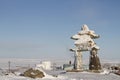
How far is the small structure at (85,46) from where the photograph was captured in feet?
133

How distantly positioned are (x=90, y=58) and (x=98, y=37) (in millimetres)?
3403

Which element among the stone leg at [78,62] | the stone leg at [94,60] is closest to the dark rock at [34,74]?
the stone leg at [78,62]

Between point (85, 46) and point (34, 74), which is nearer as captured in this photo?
point (34, 74)

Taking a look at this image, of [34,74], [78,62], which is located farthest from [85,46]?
[34,74]

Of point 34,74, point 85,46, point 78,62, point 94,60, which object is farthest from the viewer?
point 78,62

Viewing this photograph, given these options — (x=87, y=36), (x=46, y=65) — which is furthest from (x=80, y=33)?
(x=46, y=65)

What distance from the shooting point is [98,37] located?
41500 mm

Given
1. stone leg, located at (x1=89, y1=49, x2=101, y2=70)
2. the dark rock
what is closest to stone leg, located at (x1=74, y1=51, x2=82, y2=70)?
stone leg, located at (x1=89, y1=49, x2=101, y2=70)

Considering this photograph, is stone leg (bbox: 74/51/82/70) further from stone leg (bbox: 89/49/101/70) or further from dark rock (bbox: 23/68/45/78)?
dark rock (bbox: 23/68/45/78)

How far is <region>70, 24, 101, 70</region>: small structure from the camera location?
40.5 meters

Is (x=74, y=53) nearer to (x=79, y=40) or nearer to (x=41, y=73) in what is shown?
(x=79, y=40)

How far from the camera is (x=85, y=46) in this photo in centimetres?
4053

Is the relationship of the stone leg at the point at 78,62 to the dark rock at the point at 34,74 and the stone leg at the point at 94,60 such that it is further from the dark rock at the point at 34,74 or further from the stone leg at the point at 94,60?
the dark rock at the point at 34,74

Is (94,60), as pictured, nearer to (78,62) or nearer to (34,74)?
(78,62)
